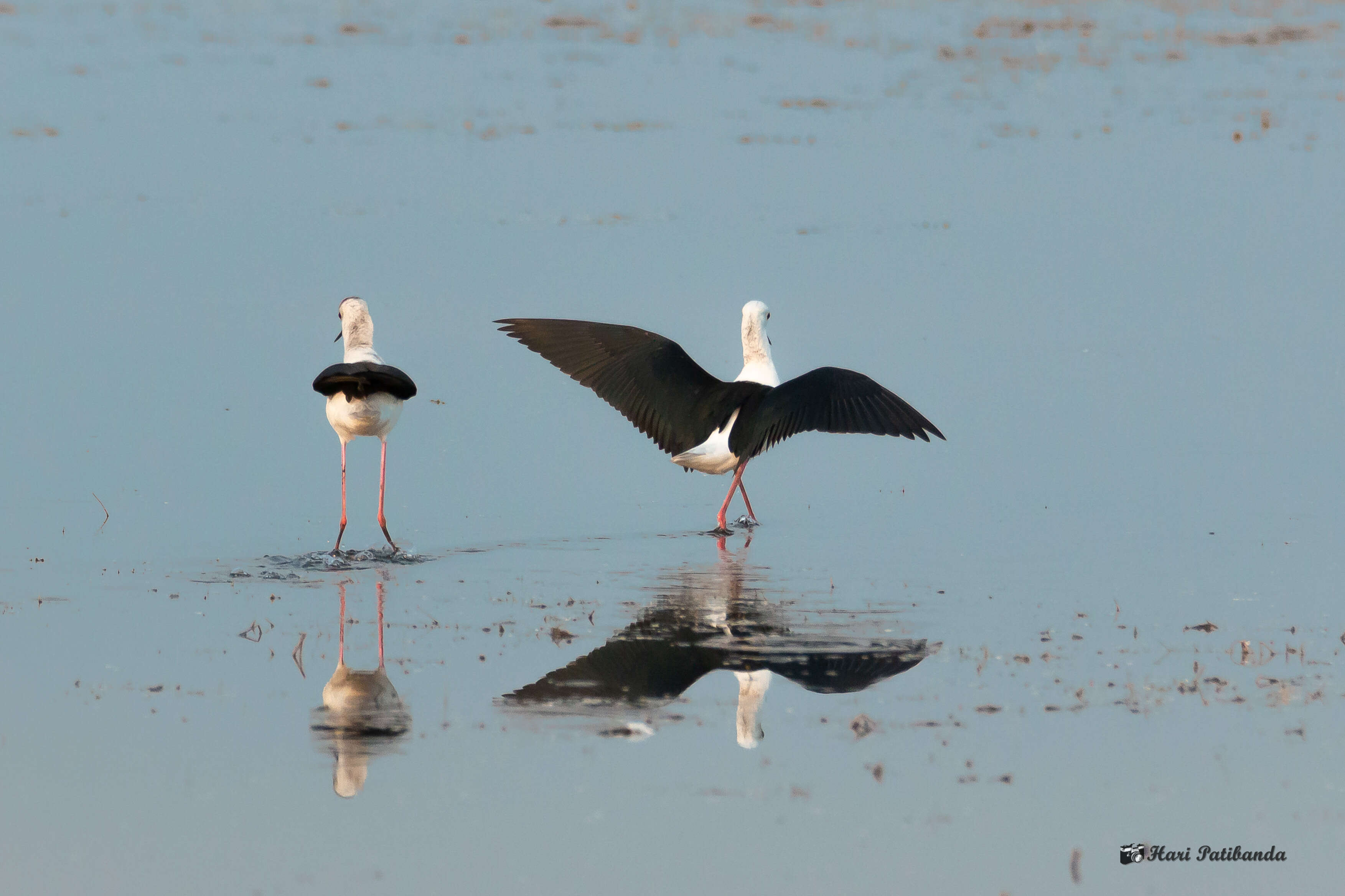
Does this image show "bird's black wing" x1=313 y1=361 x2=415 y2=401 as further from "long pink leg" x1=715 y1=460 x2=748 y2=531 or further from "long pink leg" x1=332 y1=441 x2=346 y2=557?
"long pink leg" x1=715 y1=460 x2=748 y2=531

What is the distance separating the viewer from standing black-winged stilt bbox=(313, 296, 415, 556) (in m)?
10.3

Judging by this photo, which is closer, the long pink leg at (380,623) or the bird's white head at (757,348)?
the long pink leg at (380,623)

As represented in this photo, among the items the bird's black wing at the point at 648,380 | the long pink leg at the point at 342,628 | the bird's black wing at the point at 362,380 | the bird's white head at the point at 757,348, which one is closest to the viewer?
the long pink leg at the point at 342,628

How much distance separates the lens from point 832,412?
1086cm

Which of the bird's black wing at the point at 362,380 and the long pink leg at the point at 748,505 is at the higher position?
the bird's black wing at the point at 362,380

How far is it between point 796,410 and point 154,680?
4980 mm

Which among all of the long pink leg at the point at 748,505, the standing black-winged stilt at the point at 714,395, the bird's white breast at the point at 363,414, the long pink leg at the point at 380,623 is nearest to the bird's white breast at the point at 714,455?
the standing black-winged stilt at the point at 714,395

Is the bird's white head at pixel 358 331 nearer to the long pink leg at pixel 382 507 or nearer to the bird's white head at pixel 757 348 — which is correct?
the long pink leg at pixel 382 507

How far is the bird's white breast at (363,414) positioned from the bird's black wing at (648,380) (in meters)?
1.61

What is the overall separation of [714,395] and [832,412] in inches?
40.7

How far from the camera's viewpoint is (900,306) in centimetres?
1586

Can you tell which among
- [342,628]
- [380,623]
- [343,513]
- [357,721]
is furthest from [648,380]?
[357,721]

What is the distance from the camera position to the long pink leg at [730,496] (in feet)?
36.4

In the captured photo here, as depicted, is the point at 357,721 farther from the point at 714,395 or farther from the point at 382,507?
the point at 714,395
